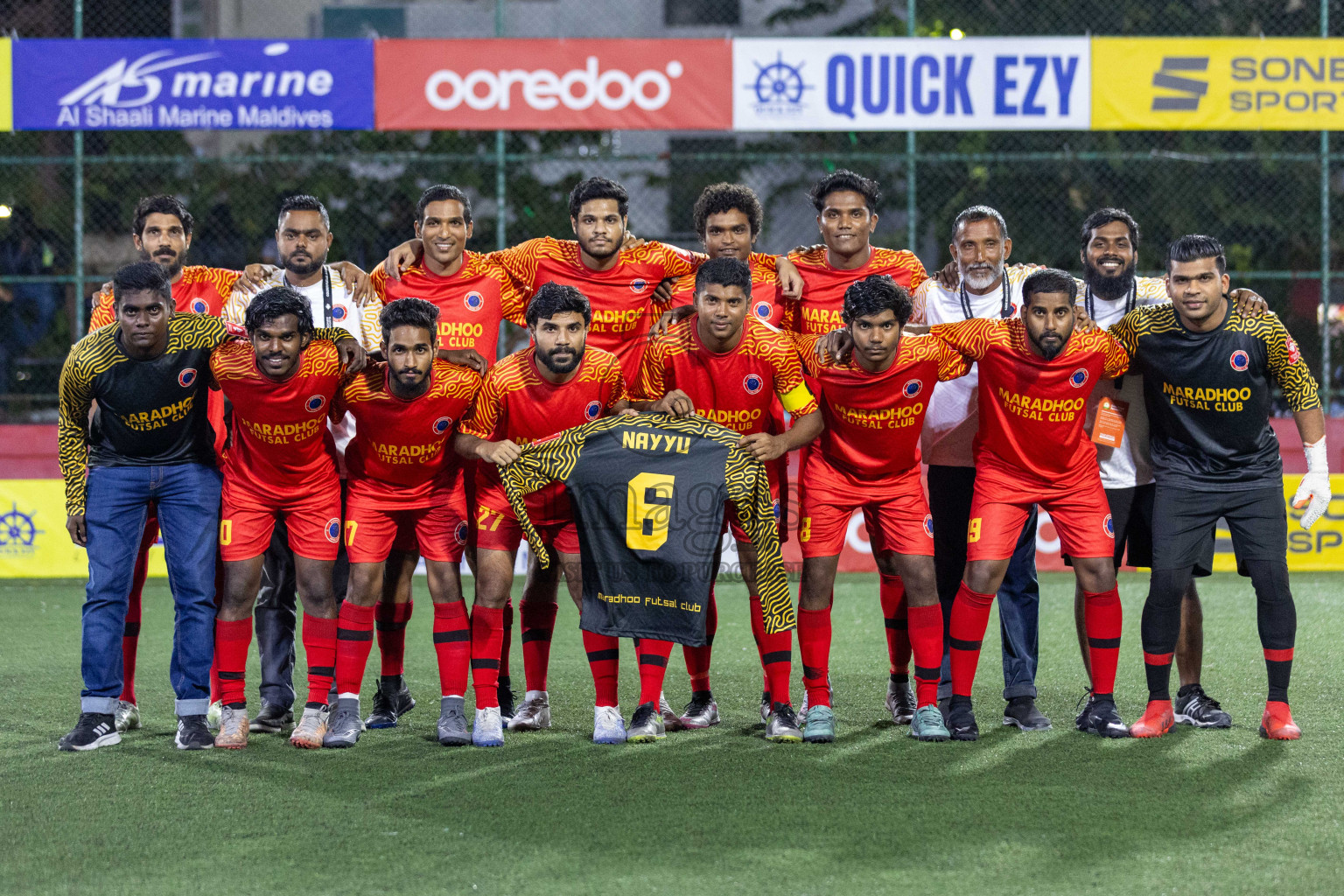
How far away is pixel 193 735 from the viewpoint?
5.32m

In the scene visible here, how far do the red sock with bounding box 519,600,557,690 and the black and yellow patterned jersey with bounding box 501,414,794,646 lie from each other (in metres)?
0.51

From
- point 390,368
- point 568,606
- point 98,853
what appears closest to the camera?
point 98,853

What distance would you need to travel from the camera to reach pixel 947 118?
1162cm

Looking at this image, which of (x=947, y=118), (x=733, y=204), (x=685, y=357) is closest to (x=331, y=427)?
(x=685, y=357)

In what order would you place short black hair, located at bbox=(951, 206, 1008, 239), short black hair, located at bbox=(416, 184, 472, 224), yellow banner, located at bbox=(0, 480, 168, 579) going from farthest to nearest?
yellow banner, located at bbox=(0, 480, 168, 579)
short black hair, located at bbox=(416, 184, 472, 224)
short black hair, located at bbox=(951, 206, 1008, 239)

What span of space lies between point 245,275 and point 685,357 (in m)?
2.02

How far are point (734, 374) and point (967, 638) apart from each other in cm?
137

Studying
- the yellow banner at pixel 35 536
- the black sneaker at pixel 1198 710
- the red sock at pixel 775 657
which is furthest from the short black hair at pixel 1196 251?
the yellow banner at pixel 35 536

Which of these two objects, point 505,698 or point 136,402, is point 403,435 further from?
point 505,698

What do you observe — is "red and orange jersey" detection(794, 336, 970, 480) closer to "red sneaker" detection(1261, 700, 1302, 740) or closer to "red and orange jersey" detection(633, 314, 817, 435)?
"red and orange jersey" detection(633, 314, 817, 435)

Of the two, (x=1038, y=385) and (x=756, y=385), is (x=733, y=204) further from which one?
(x=1038, y=385)

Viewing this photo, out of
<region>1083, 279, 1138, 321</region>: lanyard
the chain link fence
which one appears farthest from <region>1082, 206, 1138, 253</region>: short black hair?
the chain link fence

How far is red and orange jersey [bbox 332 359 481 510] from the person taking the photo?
5422 millimetres

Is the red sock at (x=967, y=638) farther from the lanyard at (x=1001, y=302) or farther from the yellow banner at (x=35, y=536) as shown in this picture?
the yellow banner at (x=35, y=536)
